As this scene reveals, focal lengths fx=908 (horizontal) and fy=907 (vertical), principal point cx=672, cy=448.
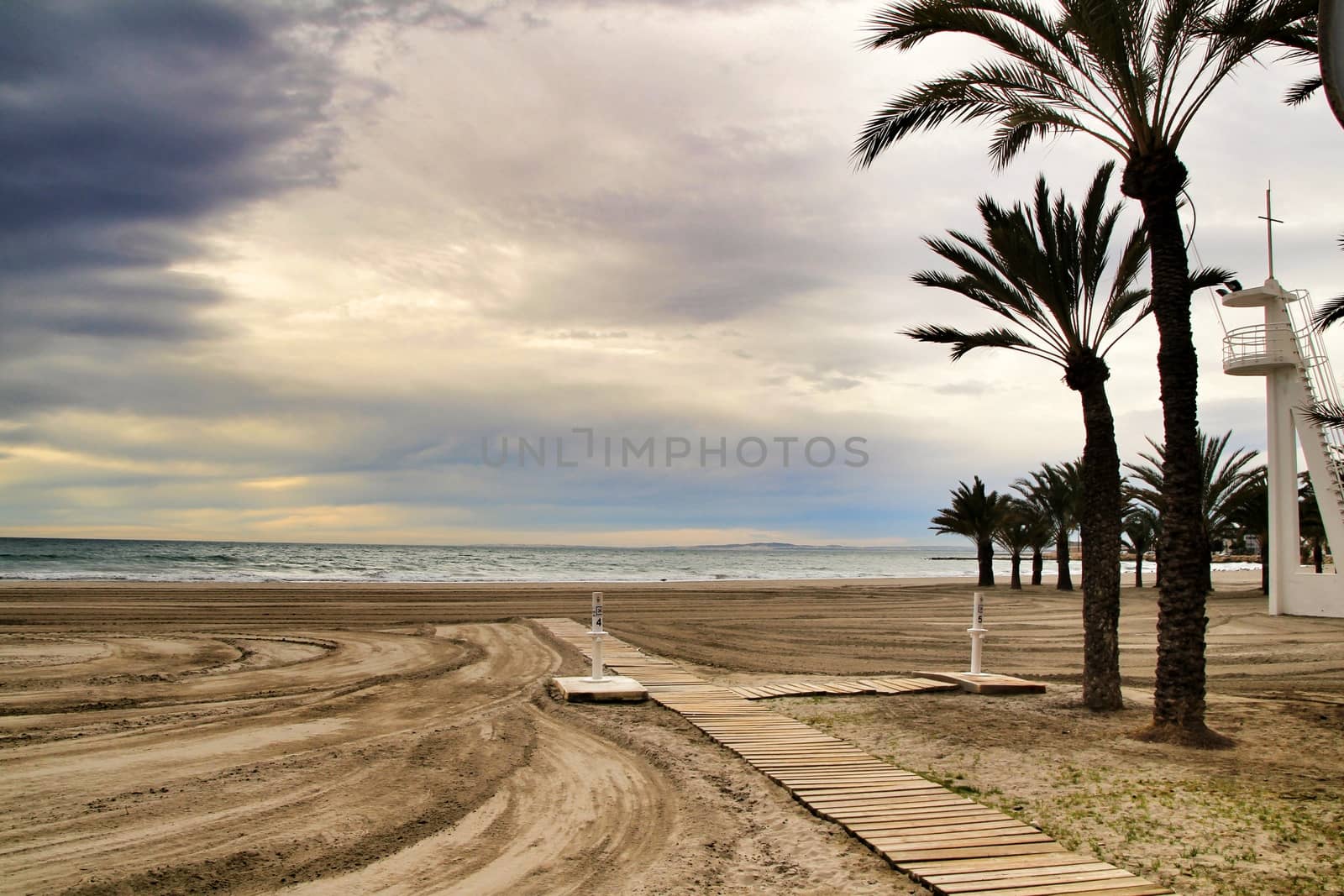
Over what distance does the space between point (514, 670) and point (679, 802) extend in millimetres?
6992

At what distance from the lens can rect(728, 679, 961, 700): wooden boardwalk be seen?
11227mm

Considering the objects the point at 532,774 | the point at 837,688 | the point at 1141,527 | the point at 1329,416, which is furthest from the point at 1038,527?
Answer: the point at 532,774

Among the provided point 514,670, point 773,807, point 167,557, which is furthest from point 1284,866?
point 167,557

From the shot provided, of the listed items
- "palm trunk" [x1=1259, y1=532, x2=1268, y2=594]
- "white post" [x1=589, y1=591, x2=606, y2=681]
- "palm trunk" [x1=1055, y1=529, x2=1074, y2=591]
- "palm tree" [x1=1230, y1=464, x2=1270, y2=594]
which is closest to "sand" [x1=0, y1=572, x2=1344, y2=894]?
"white post" [x1=589, y1=591, x2=606, y2=681]

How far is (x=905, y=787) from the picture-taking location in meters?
6.90

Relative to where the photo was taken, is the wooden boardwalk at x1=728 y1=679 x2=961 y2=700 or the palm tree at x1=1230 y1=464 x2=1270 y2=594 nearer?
the wooden boardwalk at x1=728 y1=679 x2=961 y2=700

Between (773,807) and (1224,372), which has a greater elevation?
(1224,372)

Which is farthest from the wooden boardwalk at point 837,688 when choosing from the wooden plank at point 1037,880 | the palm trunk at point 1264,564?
the palm trunk at point 1264,564

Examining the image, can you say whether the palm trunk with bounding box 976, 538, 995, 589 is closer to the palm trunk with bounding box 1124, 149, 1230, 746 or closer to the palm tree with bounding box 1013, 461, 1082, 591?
the palm tree with bounding box 1013, 461, 1082, 591

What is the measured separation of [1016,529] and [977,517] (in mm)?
1929

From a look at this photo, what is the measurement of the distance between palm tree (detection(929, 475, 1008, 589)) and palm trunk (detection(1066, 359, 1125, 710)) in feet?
101

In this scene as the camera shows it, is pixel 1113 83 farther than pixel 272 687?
No

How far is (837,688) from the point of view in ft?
37.8

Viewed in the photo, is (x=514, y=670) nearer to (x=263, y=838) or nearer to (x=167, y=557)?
(x=263, y=838)
